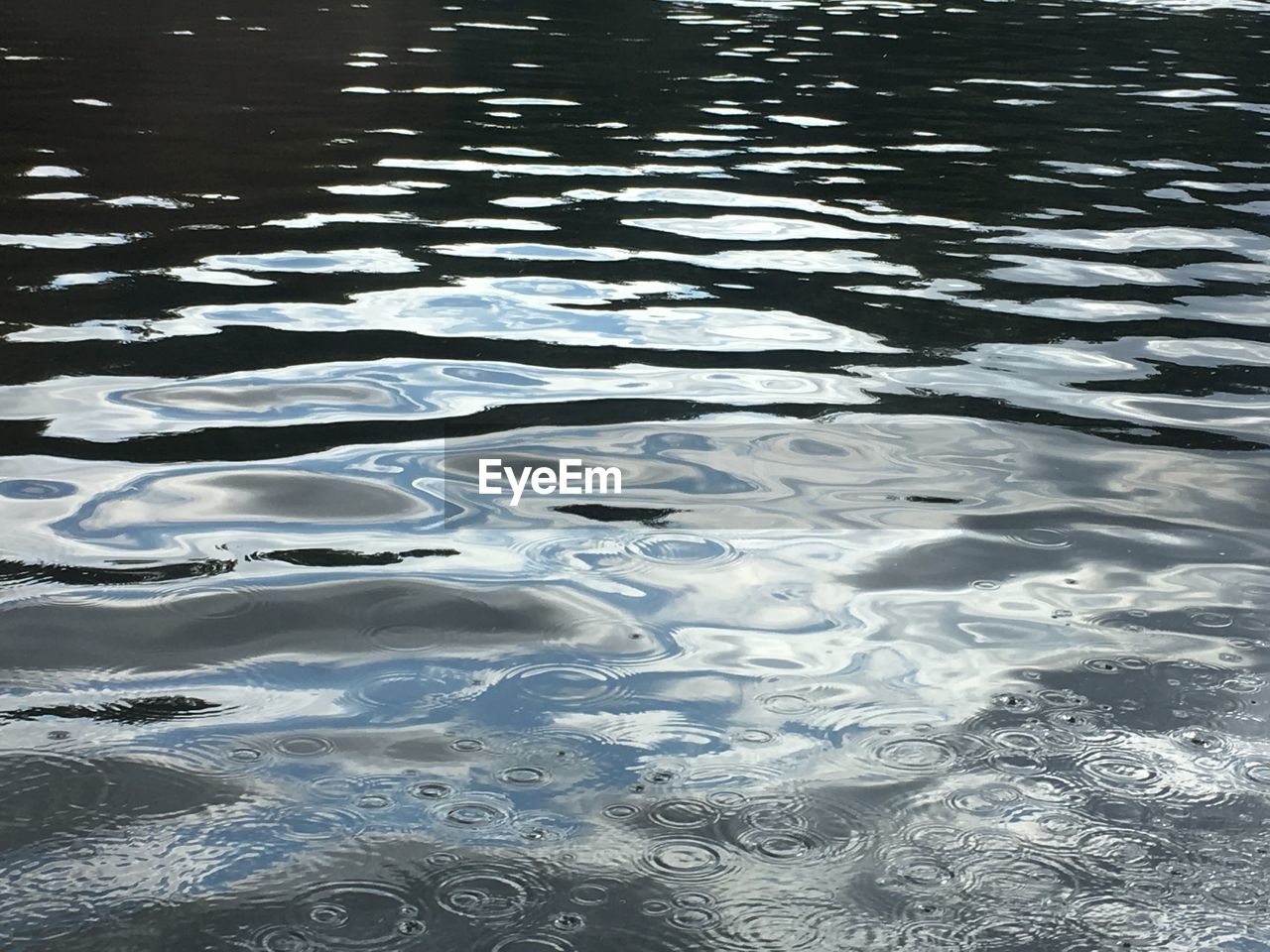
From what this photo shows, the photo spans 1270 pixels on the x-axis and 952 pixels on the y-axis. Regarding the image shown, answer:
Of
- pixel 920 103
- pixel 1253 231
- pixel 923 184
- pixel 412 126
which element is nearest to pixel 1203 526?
pixel 1253 231

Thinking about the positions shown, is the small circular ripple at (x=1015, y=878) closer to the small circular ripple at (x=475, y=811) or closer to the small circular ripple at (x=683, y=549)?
Result: the small circular ripple at (x=475, y=811)

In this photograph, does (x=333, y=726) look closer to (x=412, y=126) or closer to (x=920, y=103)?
(x=412, y=126)

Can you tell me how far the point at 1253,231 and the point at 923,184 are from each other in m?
1.66

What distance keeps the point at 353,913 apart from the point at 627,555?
1387mm

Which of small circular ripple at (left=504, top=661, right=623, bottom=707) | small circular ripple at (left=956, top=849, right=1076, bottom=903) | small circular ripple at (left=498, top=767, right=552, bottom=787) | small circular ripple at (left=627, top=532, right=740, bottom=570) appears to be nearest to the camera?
small circular ripple at (left=956, top=849, right=1076, bottom=903)

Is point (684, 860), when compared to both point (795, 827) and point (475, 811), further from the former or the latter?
point (475, 811)

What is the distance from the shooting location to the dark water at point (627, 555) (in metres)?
2.02

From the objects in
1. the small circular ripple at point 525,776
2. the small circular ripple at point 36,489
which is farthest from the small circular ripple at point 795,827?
the small circular ripple at point 36,489

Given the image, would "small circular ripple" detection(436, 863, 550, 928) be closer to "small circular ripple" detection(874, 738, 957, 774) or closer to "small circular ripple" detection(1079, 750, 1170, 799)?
"small circular ripple" detection(874, 738, 957, 774)

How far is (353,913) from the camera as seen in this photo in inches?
75.2

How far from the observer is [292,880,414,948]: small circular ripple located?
1.86 metres

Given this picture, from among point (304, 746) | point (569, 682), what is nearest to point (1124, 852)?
point (569, 682)

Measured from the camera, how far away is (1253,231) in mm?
6703

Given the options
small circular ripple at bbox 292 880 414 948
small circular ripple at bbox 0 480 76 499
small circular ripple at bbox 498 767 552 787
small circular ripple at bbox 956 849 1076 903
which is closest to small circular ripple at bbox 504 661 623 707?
small circular ripple at bbox 498 767 552 787
